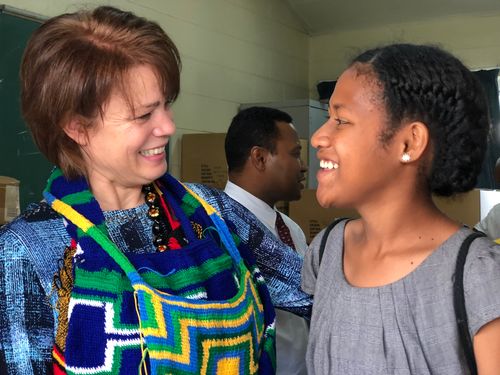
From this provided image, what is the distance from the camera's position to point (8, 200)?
8.55ft

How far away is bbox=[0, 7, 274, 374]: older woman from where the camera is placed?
1033 mm

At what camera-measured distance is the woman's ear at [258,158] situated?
9.53ft

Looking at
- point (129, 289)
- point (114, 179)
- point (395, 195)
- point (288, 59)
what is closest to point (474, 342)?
point (395, 195)

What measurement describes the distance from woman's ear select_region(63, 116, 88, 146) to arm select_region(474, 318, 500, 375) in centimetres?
76

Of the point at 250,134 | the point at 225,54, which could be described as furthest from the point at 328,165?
the point at 225,54

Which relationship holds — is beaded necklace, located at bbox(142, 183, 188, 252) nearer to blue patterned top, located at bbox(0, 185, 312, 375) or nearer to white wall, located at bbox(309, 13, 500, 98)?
blue patterned top, located at bbox(0, 185, 312, 375)

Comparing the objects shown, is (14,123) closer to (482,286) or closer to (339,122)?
(339,122)

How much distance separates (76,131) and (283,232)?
5.81 ft

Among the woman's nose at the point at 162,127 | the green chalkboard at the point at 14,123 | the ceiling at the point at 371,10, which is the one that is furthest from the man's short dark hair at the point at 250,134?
the ceiling at the point at 371,10

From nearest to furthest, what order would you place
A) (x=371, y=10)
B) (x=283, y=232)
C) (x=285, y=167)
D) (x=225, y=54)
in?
(x=283, y=232) → (x=285, y=167) → (x=225, y=54) → (x=371, y=10)

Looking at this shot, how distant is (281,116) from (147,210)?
1895mm

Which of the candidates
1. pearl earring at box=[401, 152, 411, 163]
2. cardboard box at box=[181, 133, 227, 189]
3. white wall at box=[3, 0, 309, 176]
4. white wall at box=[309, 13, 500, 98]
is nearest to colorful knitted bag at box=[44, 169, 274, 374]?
pearl earring at box=[401, 152, 411, 163]

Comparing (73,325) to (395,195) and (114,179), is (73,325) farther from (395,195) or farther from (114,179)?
(395,195)

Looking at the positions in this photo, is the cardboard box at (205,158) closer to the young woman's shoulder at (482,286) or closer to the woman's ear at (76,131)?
the woman's ear at (76,131)
